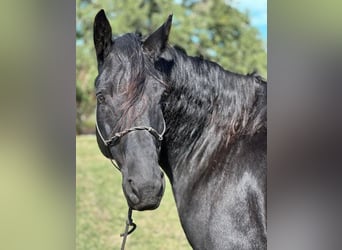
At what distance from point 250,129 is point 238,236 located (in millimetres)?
380

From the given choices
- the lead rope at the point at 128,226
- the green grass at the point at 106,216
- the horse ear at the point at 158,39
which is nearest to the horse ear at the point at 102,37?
the horse ear at the point at 158,39

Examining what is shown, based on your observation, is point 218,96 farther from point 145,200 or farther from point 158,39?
point 145,200

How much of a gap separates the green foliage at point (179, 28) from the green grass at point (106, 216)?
0.18 meters

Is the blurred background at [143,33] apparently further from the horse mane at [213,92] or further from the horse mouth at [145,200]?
the horse mouth at [145,200]

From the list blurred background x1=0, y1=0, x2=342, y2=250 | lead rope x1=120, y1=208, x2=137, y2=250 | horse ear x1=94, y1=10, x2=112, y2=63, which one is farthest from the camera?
lead rope x1=120, y1=208, x2=137, y2=250

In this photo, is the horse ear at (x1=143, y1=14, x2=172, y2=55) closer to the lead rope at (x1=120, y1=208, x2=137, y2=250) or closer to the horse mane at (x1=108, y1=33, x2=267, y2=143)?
the horse mane at (x1=108, y1=33, x2=267, y2=143)

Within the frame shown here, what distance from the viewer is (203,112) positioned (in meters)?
1.76

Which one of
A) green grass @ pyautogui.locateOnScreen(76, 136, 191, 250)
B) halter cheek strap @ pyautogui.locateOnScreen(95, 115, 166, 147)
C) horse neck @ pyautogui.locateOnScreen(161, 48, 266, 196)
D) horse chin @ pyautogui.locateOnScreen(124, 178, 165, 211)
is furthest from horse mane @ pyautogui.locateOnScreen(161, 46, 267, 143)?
green grass @ pyautogui.locateOnScreen(76, 136, 191, 250)

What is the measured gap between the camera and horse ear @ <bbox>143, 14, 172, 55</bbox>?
1663 mm
